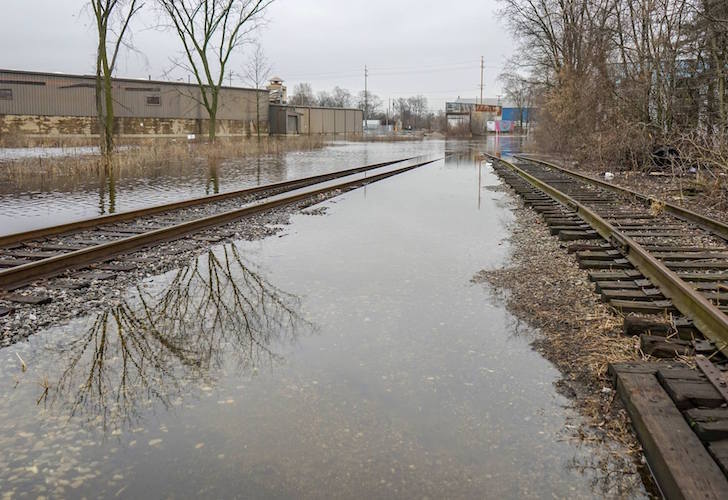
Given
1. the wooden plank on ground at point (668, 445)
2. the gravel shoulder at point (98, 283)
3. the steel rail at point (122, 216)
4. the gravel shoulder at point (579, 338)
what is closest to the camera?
the wooden plank on ground at point (668, 445)

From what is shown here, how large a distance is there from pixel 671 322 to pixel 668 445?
207 centimetres

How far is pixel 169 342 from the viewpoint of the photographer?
4.62 m

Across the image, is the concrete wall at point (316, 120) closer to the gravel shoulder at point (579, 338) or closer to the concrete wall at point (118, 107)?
the concrete wall at point (118, 107)

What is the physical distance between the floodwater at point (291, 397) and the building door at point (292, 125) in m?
64.0

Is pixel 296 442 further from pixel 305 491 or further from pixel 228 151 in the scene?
pixel 228 151

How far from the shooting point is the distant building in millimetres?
74938

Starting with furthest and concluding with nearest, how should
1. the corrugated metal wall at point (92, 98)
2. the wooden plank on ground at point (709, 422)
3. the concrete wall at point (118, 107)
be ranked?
the concrete wall at point (118, 107) → the corrugated metal wall at point (92, 98) → the wooden plank on ground at point (709, 422)

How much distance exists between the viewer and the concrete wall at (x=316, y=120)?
6800 centimetres

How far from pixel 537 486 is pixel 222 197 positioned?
10.9 meters

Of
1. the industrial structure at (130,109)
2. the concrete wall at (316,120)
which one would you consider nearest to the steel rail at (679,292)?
the industrial structure at (130,109)

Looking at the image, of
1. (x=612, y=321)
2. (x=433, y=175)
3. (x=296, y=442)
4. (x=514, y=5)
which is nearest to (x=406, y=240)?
(x=612, y=321)

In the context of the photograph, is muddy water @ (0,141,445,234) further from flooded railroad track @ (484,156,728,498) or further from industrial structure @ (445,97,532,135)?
industrial structure @ (445,97,532,135)

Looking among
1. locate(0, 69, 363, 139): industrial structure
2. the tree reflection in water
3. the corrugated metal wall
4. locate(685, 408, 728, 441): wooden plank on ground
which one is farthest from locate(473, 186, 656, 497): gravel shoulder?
the corrugated metal wall

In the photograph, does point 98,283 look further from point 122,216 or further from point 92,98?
point 92,98
